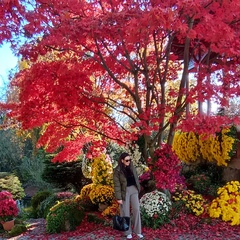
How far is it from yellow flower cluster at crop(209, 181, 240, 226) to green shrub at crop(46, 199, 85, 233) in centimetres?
303

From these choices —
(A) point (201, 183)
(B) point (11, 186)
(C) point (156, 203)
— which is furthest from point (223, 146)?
(B) point (11, 186)

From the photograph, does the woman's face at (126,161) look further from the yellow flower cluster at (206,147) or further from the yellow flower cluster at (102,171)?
the yellow flower cluster at (206,147)

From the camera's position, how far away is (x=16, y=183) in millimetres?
13336

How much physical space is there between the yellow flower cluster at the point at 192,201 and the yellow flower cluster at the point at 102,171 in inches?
75.3

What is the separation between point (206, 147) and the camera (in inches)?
396

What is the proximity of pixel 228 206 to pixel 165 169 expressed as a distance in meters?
1.54

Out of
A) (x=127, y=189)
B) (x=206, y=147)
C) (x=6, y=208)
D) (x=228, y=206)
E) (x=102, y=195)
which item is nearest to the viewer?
(x=127, y=189)

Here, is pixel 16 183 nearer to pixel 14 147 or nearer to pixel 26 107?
pixel 26 107

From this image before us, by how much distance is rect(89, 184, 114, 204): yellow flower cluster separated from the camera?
8227 millimetres

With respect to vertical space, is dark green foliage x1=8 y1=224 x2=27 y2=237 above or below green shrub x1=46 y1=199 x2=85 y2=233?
below

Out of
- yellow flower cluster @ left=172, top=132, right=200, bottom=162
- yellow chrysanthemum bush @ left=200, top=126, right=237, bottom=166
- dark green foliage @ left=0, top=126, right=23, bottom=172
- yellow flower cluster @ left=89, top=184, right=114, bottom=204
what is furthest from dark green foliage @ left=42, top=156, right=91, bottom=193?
dark green foliage @ left=0, top=126, right=23, bottom=172

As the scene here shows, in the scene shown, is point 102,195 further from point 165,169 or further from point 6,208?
point 6,208

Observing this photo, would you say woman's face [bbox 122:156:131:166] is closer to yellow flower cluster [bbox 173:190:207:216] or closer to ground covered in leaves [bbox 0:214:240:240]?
ground covered in leaves [bbox 0:214:240:240]

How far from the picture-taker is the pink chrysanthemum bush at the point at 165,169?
7180 millimetres
